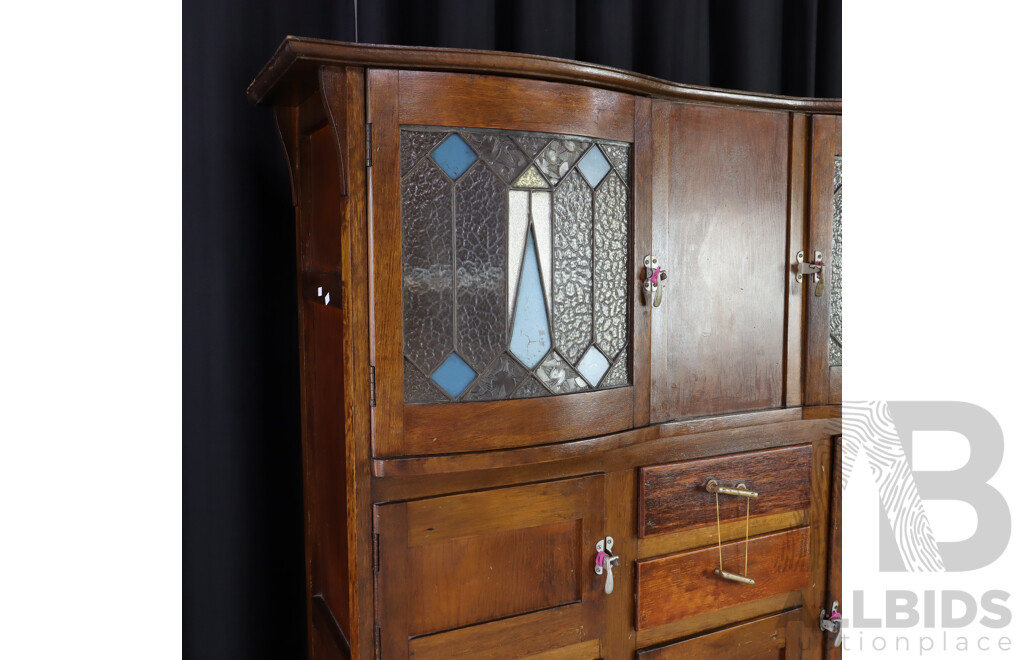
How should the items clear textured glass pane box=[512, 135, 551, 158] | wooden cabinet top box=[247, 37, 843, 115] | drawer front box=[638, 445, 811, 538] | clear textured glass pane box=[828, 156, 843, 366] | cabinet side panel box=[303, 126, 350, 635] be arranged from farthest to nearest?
clear textured glass pane box=[828, 156, 843, 366] < drawer front box=[638, 445, 811, 538] < cabinet side panel box=[303, 126, 350, 635] < clear textured glass pane box=[512, 135, 551, 158] < wooden cabinet top box=[247, 37, 843, 115]

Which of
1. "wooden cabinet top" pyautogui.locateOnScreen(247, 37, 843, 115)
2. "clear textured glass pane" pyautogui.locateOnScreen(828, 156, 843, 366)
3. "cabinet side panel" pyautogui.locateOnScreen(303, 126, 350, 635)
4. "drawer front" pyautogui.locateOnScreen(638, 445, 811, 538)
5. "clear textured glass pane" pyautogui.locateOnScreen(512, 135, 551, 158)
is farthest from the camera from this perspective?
"clear textured glass pane" pyautogui.locateOnScreen(828, 156, 843, 366)

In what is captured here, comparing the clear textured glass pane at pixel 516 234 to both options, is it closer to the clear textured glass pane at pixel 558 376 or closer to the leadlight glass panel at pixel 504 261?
the leadlight glass panel at pixel 504 261

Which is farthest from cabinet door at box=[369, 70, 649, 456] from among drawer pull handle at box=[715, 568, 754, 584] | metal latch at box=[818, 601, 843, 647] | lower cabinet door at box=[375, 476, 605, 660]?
metal latch at box=[818, 601, 843, 647]

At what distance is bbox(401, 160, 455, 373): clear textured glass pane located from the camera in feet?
4.24

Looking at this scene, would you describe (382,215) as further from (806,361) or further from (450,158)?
(806,361)

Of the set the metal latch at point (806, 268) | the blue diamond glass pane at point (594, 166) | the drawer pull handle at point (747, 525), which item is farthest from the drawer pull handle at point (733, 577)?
the blue diamond glass pane at point (594, 166)

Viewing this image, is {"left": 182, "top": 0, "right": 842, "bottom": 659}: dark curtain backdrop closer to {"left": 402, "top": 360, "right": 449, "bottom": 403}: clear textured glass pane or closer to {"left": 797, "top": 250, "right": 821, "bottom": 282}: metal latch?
{"left": 402, "top": 360, "right": 449, "bottom": 403}: clear textured glass pane

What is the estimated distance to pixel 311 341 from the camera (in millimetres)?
1659

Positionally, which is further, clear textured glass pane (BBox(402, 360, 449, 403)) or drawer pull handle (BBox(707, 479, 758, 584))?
drawer pull handle (BBox(707, 479, 758, 584))

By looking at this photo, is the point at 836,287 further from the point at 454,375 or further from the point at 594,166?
the point at 454,375

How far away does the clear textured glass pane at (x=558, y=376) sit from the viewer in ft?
4.55

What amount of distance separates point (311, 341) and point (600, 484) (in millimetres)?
683

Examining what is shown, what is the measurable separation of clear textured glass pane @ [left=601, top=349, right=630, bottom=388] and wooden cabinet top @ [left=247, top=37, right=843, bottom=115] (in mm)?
503

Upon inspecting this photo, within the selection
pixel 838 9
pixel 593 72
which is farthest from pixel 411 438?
pixel 838 9
